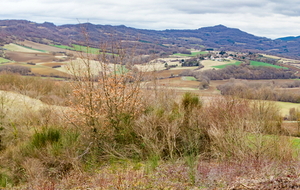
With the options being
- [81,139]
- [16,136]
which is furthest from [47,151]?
[16,136]

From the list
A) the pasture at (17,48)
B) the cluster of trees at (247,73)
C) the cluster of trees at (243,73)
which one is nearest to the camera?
the cluster of trees at (243,73)

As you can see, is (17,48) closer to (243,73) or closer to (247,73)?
(243,73)

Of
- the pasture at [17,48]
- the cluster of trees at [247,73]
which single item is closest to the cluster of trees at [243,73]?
the cluster of trees at [247,73]

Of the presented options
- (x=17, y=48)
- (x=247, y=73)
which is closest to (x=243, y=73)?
(x=247, y=73)

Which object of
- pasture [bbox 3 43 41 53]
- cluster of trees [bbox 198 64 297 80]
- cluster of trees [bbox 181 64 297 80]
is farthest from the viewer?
pasture [bbox 3 43 41 53]

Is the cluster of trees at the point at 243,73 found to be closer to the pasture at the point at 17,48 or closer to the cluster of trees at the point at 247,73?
the cluster of trees at the point at 247,73

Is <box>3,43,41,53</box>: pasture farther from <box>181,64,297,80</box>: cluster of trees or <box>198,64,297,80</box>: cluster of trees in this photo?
<box>198,64,297,80</box>: cluster of trees

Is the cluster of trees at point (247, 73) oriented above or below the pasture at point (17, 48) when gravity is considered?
below

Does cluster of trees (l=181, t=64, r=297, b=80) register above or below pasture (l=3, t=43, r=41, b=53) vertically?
below

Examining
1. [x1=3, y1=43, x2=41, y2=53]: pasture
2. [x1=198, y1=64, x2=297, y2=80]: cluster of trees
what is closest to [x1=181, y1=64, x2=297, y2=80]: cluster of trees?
[x1=198, y1=64, x2=297, y2=80]: cluster of trees

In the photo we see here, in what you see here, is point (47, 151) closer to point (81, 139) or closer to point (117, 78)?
point (81, 139)

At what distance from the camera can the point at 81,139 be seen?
31.6 feet

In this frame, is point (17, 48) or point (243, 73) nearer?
point (243, 73)

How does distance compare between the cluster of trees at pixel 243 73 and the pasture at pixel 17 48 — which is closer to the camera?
the cluster of trees at pixel 243 73
